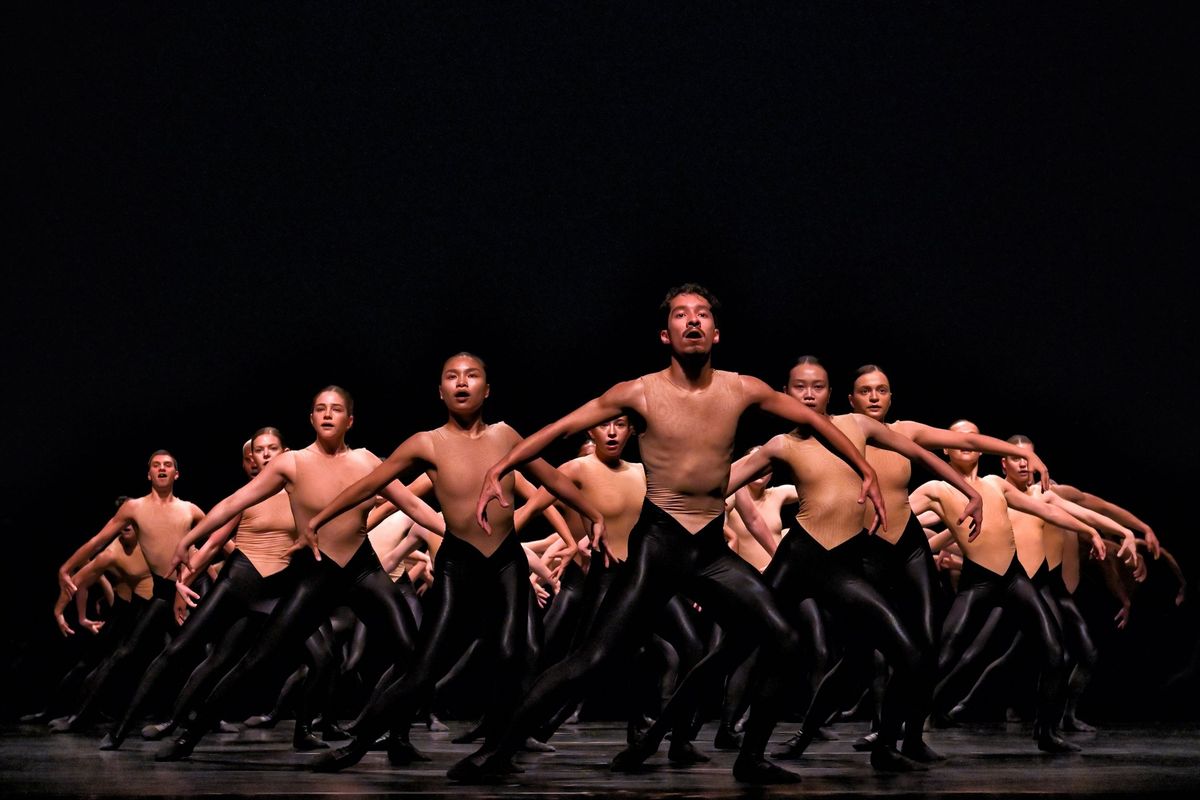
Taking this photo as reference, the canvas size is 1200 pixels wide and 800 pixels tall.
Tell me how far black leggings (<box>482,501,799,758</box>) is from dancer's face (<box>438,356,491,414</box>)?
99 centimetres

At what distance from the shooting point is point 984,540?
7637 mm

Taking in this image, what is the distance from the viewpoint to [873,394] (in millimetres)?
6953

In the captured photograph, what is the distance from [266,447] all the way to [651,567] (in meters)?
3.54

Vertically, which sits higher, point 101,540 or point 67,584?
point 101,540

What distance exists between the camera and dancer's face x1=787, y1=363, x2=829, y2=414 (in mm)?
6422

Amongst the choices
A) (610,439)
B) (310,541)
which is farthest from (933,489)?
(310,541)

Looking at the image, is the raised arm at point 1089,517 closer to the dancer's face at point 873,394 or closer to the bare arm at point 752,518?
the dancer's face at point 873,394

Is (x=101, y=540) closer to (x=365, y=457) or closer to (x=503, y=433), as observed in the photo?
(x=365, y=457)

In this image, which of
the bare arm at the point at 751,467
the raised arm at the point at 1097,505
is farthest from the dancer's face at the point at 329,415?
the raised arm at the point at 1097,505

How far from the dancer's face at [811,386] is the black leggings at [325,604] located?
1802 mm

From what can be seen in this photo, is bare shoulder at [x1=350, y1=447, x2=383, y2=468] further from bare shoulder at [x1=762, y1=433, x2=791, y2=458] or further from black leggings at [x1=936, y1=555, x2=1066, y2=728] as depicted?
black leggings at [x1=936, y1=555, x2=1066, y2=728]

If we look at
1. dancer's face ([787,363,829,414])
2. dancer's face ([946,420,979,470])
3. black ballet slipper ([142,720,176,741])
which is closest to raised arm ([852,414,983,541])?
dancer's face ([787,363,829,414])

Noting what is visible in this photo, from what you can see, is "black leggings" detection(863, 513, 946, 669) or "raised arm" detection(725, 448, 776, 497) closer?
"raised arm" detection(725, 448, 776, 497)

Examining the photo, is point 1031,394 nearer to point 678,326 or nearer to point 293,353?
point 293,353
